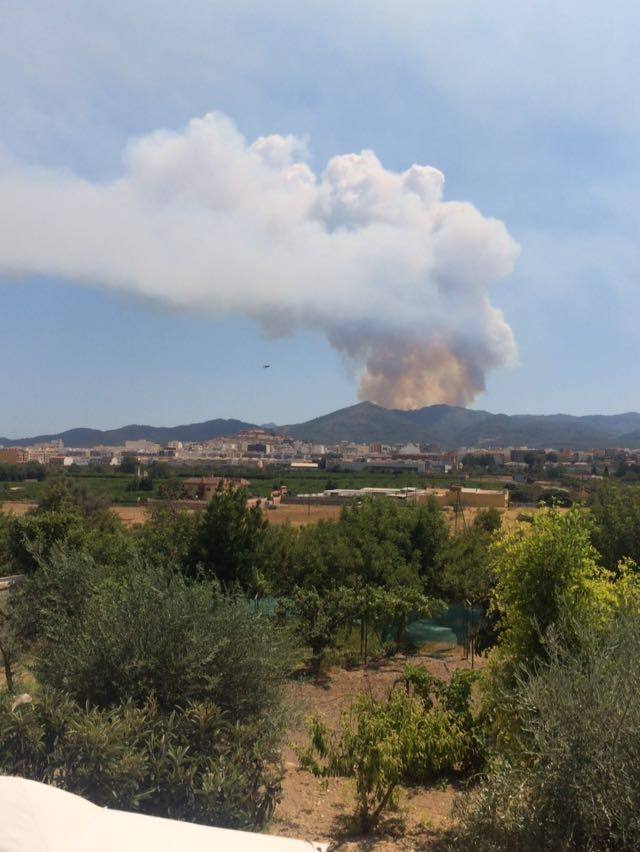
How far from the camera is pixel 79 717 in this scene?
191 inches

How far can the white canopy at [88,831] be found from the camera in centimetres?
320

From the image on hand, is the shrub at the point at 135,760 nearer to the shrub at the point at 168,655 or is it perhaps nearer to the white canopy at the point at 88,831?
the shrub at the point at 168,655

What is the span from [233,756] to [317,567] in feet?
30.3

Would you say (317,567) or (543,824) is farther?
(317,567)

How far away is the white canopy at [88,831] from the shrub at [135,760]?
2.90 feet

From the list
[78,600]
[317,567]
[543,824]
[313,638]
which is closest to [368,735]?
[543,824]

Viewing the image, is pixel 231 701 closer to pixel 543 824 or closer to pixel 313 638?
pixel 543 824

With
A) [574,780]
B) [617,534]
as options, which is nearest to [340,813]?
[574,780]

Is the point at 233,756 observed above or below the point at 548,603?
below

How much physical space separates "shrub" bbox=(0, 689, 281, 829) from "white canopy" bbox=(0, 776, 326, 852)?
0.88 m

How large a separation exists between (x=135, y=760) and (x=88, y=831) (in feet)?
3.71

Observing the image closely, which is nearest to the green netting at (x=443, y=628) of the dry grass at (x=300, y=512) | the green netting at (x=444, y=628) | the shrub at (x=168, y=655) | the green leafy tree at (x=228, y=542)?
the green netting at (x=444, y=628)

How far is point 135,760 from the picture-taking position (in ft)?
14.8

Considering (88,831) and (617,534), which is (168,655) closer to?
(88,831)
